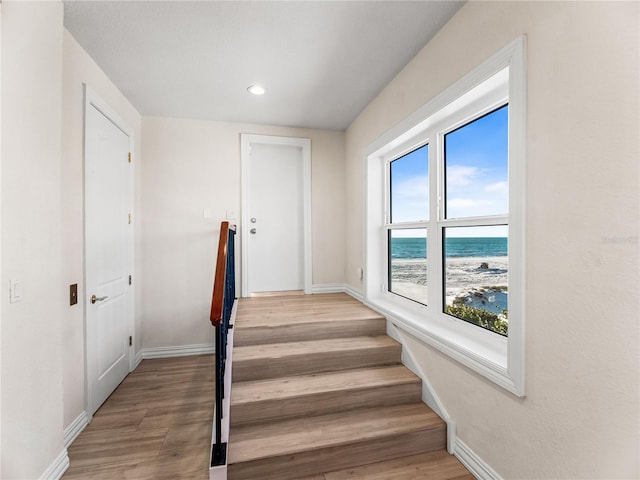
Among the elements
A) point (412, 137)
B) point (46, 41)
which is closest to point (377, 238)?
point (412, 137)

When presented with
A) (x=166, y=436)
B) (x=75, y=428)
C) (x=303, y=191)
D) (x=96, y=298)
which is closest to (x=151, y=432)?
(x=166, y=436)

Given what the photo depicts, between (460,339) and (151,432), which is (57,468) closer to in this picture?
(151,432)

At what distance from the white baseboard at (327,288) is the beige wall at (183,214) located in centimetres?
122

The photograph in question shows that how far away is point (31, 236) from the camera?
1.36 m

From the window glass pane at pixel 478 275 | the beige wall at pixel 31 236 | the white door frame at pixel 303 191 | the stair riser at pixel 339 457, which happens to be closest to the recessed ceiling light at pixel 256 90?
the white door frame at pixel 303 191

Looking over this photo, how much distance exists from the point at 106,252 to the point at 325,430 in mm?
2098

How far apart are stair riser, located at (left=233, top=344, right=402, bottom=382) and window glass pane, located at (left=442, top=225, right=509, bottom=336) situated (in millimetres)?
603

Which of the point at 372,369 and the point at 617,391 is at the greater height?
the point at 617,391

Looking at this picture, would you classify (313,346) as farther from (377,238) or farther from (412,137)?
(412,137)

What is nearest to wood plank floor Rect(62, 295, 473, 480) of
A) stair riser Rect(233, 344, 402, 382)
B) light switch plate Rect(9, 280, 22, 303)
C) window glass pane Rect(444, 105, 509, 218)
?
stair riser Rect(233, 344, 402, 382)

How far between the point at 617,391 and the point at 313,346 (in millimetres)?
1662

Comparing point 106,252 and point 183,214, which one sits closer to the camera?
point 106,252

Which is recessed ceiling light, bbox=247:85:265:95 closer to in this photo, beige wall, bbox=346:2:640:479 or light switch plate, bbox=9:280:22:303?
beige wall, bbox=346:2:640:479

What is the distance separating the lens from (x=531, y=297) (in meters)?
1.24
